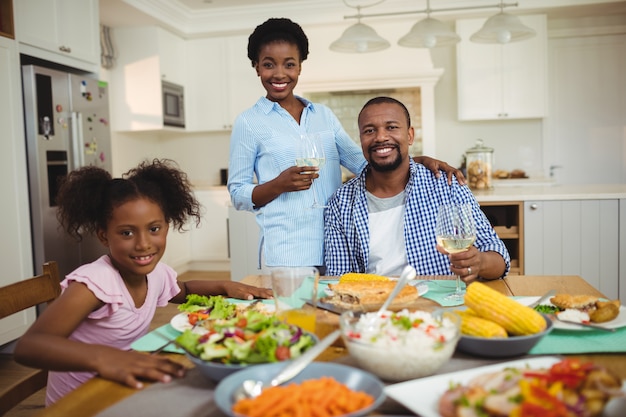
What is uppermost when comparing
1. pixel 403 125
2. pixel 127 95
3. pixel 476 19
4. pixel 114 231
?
pixel 476 19

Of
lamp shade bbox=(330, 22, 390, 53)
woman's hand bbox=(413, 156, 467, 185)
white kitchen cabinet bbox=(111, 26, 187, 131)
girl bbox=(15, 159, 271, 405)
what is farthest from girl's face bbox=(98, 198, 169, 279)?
white kitchen cabinet bbox=(111, 26, 187, 131)

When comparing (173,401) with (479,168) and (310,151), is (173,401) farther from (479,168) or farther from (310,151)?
(479,168)

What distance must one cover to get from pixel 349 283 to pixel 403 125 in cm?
83

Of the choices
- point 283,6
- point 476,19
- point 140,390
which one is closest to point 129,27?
point 283,6

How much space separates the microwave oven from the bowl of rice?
200 inches

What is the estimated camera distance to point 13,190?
3.40 metres

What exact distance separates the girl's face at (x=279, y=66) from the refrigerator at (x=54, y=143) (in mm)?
1973

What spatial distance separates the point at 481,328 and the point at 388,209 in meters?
1.04

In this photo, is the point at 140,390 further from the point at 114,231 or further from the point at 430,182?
the point at 430,182

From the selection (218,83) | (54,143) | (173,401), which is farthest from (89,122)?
(173,401)

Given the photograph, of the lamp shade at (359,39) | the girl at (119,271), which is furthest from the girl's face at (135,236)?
the lamp shade at (359,39)

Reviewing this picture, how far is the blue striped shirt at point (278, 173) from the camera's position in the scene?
2.05 m

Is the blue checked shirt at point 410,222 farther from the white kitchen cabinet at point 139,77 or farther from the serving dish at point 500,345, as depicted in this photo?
the white kitchen cabinet at point 139,77

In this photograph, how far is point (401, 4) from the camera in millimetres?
5480
